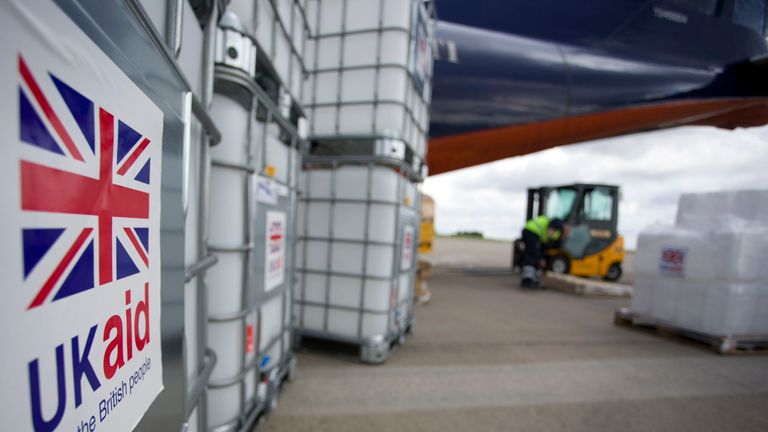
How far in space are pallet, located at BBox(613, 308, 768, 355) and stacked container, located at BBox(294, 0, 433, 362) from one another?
143 inches

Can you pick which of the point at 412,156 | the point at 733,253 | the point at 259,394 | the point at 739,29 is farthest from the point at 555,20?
the point at 259,394

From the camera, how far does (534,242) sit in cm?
727

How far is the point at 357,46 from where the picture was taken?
3.03 metres

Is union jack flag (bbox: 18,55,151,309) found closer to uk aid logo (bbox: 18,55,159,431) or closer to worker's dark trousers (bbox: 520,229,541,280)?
uk aid logo (bbox: 18,55,159,431)

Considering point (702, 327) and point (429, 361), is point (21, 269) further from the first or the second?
point (702, 327)

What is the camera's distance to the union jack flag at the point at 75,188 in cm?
37

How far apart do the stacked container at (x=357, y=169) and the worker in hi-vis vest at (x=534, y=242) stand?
196 inches

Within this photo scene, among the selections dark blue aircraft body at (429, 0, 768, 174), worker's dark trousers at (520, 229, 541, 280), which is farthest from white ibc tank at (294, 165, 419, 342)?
worker's dark trousers at (520, 229, 541, 280)

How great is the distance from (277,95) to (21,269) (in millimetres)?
1677

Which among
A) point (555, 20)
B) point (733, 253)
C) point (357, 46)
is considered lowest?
point (733, 253)

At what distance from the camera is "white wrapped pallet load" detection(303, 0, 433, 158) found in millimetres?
2905

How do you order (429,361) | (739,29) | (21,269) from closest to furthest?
(21,269)
(429,361)
(739,29)

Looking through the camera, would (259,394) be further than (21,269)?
Yes

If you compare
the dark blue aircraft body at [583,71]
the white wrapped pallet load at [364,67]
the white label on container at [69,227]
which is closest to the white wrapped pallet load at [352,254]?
the white wrapped pallet load at [364,67]
